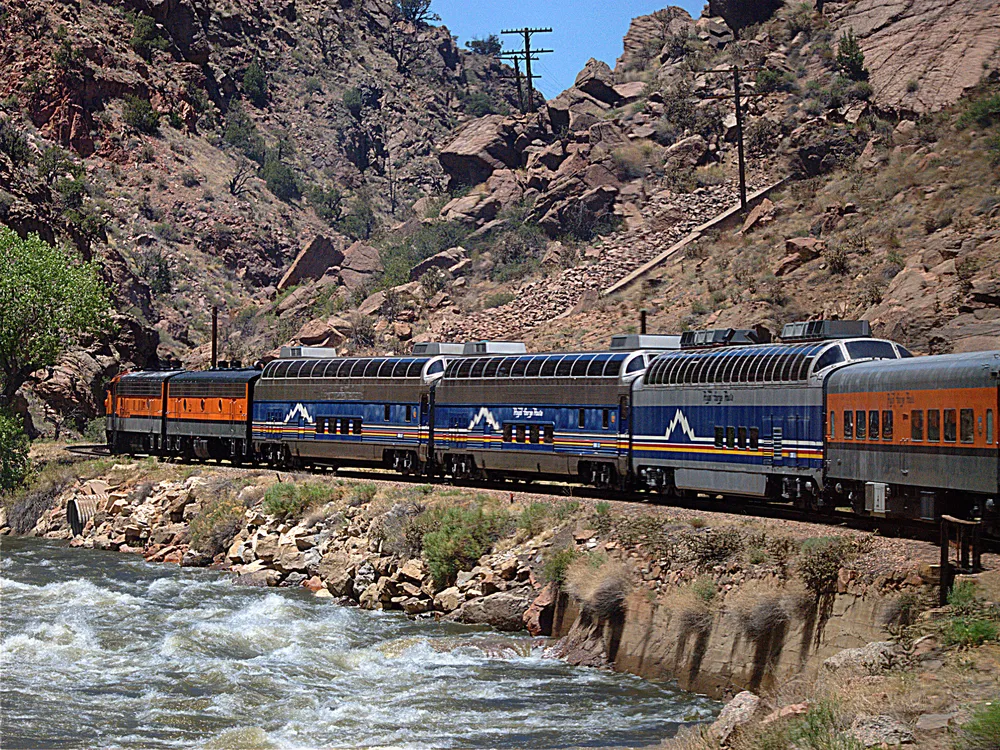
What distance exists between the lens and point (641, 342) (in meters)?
37.1

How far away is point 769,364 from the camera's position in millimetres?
29703

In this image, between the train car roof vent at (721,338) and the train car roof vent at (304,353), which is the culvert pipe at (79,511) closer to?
the train car roof vent at (304,353)

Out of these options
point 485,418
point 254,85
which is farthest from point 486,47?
point 485,418

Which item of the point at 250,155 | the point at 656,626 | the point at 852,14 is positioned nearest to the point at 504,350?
the point at 656,626

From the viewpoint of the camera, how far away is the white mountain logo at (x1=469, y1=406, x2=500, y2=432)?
40281 millimetres

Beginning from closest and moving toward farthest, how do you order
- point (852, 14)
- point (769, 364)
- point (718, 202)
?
point (769, 364), point (718, 202), point (852, 14)

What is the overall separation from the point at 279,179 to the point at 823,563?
11799cm

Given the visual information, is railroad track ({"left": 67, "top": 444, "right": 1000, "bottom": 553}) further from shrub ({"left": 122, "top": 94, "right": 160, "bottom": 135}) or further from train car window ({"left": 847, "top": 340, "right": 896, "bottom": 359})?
shrub ({"left": 122, "top": 94, "right": 160, "bottom": 135})

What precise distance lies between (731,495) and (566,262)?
2139 inches

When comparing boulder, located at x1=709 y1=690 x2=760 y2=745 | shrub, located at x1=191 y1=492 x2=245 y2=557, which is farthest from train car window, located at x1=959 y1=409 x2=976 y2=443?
shrub, located at x1=191 y1=492 x2=245 y2=557

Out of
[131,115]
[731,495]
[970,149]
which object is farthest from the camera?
[131,115]

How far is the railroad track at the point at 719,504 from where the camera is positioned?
24.4 metres

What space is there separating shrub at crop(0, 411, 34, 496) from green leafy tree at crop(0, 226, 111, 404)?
12.8ft

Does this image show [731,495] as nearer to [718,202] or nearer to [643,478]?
[643,478]
